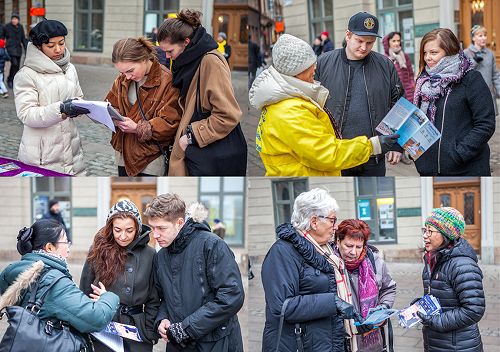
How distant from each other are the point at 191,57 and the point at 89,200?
4366 millimetres

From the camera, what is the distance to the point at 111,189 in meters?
8.09

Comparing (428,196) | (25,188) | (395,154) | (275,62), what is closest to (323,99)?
(275,62)

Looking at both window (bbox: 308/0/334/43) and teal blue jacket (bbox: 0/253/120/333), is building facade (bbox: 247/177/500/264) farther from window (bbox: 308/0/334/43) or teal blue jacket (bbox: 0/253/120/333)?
window (bbox: 308/0/334/43)

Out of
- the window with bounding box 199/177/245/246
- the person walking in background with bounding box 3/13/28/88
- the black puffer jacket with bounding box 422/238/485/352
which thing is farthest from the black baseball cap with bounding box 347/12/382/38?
the person walking in background with bounding box 3/13/28/88

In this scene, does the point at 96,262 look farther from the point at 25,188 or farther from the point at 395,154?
the point at 25,188

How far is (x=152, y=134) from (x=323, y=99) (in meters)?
1.01

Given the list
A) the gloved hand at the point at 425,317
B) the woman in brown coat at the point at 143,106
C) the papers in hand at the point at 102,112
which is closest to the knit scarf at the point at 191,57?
the woman in brown coat at the point at 143,106

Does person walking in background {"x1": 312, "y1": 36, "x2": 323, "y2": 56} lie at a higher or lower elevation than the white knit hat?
higher

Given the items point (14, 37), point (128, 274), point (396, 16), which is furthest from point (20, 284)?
point (396, 16)

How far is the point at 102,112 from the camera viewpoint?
4.62m

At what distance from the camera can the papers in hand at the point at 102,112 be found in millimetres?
4586

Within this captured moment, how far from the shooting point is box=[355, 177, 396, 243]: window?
5.27m

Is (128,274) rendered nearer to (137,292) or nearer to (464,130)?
(137,292)

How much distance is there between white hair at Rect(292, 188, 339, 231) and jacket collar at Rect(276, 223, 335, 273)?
84 mm
